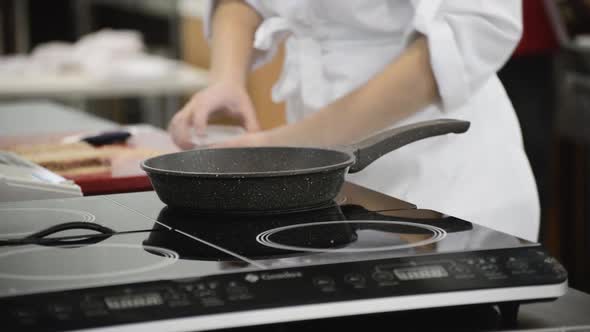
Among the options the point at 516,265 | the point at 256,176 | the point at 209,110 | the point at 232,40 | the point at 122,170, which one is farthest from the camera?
the point at 232,40

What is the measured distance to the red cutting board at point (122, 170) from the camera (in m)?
1.25

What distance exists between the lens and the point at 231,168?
42.1 inches

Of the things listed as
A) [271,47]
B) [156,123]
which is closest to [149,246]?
[271,47]

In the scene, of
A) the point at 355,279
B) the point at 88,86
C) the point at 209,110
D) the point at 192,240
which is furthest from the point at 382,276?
the point at 88,86

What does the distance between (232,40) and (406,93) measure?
0.41m

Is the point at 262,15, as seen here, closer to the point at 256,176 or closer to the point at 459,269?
the point at 256,176

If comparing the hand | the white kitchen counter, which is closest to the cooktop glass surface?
the hand

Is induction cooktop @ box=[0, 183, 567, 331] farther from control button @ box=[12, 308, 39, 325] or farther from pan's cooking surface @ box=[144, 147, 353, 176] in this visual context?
pan's cooking surface @ box=[144, 147, 353, 176]

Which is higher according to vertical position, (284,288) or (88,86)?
(284,288)

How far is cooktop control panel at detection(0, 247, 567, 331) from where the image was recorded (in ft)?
2.16

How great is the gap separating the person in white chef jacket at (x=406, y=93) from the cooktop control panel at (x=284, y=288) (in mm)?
612

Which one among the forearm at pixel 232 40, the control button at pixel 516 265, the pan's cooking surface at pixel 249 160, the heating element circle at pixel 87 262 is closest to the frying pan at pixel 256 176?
the pan's cooking surface at pixel 249 160

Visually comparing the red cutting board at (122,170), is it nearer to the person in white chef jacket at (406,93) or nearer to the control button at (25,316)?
the person in white chef jacket at (406,93)

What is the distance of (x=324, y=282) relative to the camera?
71cm
